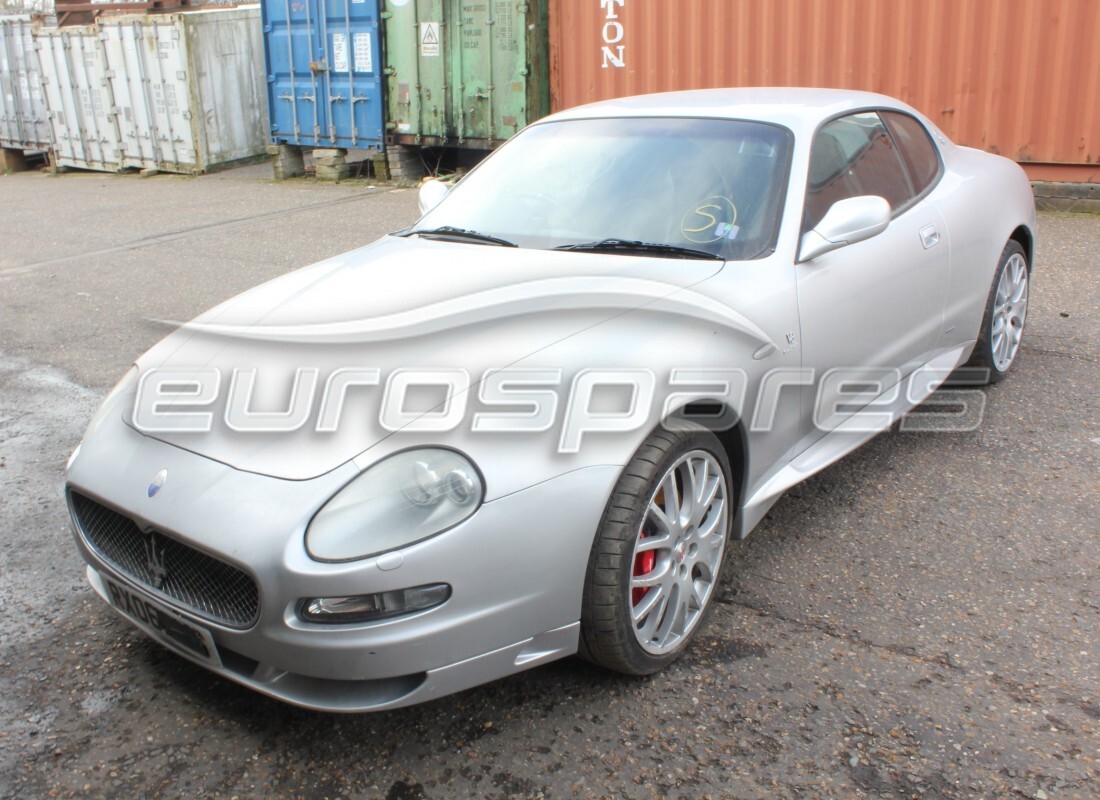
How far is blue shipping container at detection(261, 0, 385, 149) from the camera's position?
1257 cm

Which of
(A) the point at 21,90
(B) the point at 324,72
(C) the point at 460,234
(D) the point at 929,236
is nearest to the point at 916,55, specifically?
(D) the point at 929,236

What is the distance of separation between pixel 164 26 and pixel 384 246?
1314cm

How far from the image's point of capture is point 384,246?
12.0 ft

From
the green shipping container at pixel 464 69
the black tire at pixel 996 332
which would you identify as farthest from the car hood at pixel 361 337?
the green shipping container at pixel 464 69

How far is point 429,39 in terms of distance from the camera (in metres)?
12.1

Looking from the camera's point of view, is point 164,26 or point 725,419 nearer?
point 725,419

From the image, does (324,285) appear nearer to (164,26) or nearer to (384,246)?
(384,246)

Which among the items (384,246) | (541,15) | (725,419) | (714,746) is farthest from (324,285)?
(541,15)

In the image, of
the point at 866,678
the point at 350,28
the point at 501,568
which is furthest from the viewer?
the point at 350,28

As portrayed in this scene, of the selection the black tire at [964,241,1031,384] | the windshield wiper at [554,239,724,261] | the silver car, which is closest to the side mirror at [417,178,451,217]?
the silver car

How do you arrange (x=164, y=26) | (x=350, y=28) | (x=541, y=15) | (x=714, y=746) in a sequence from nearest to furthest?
1. (x=714, y=746)
2. (x=541, y=15)
3. (x=350, y=28)
4. (x=164, y=26)

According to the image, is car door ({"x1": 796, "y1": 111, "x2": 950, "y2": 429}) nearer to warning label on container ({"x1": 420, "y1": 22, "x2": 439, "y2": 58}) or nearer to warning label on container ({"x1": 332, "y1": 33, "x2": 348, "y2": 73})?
warning label on container ({"x1": 420, "y1": 22, "x2": 439, "y2": 58})

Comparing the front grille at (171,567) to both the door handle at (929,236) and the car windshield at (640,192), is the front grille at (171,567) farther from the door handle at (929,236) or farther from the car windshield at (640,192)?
the door handle at (929,236)

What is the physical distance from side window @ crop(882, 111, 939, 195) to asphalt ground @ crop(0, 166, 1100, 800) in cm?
108
